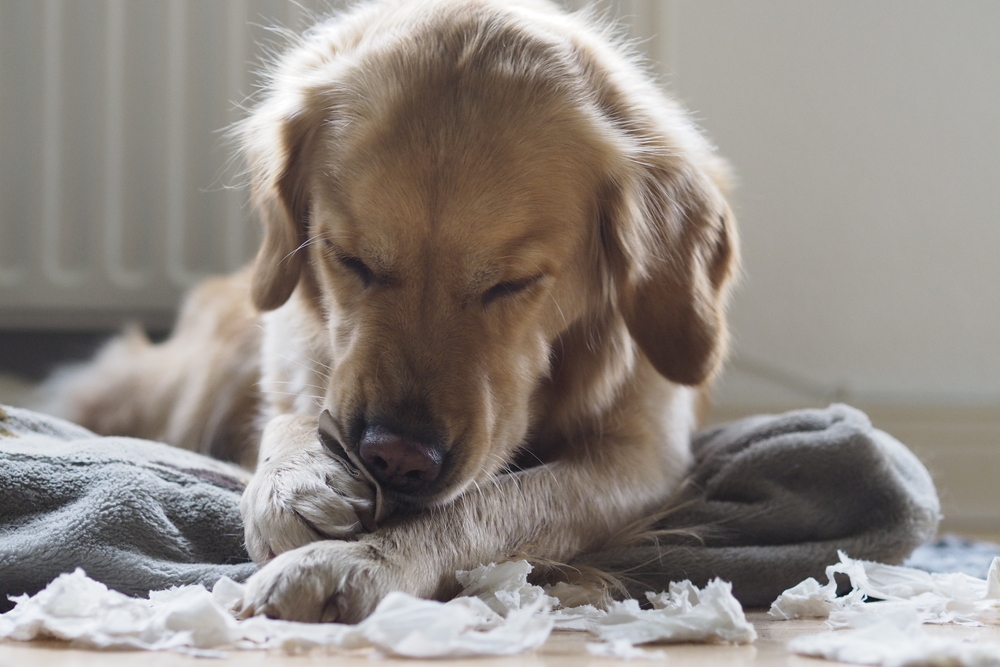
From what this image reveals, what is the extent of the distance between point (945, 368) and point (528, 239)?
208 cm

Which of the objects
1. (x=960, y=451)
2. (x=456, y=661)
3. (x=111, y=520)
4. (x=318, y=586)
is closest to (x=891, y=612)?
(x=456, y=661)

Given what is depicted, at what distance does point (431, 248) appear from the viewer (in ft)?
4.00

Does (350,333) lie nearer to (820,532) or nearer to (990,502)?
(820,532)

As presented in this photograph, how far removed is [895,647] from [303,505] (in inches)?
25.7

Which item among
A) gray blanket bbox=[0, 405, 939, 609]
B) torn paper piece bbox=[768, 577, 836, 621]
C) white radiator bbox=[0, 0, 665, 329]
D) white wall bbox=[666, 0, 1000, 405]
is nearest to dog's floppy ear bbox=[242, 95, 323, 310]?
gray blanket bbox=[0, 405, 939, 609]

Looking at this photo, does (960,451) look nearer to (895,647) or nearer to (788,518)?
(788,518)

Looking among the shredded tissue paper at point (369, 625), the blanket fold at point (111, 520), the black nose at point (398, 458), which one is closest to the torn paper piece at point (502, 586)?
the shredded tissue paper at point (369, 625)

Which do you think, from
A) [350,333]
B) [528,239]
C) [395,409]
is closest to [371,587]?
[395,409]

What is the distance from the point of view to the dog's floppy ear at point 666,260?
1452 mm

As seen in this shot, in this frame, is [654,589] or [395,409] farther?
[654,589]

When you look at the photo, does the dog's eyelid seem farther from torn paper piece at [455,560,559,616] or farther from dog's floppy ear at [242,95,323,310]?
torn paper piece at [455,560,559,616]

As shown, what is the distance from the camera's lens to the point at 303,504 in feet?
3.64

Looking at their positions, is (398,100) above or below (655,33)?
below

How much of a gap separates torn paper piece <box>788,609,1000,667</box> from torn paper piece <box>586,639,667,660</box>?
6.4 inches
